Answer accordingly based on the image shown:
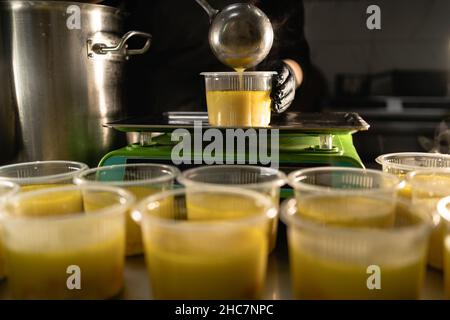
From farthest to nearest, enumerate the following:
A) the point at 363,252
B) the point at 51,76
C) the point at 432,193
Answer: the point at 51,76
the point at 432,193
the point at 363,252

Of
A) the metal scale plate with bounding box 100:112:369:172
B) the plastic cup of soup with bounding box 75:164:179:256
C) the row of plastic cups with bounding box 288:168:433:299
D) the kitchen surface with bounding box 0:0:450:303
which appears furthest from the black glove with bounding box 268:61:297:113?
the row of plastic cups with bounding box 288:168:433:299

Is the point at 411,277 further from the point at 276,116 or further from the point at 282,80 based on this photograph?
the point at 276,116

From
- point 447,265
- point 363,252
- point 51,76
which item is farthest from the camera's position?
point 51,76

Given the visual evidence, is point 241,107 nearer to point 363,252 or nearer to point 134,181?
point 134,181

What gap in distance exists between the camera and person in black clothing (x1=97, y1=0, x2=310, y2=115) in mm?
2199

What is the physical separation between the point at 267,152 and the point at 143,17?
122 centimetres

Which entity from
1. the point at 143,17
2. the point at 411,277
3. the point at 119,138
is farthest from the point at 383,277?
the point at 143,17

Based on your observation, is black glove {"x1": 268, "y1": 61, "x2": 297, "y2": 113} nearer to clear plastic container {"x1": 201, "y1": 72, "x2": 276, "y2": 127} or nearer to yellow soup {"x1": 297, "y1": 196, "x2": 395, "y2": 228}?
clear plastic container {"x1": 201, "y1": 72, "x2": 276, "y2": 127}

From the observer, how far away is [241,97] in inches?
60.0

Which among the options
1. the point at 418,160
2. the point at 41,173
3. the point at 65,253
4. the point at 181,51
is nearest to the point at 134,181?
the point at 65,253

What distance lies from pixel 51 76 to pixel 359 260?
1.23 meters

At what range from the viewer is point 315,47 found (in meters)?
2.76

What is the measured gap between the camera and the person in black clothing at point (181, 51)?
86.6 inches

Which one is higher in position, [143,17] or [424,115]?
[143,17]
